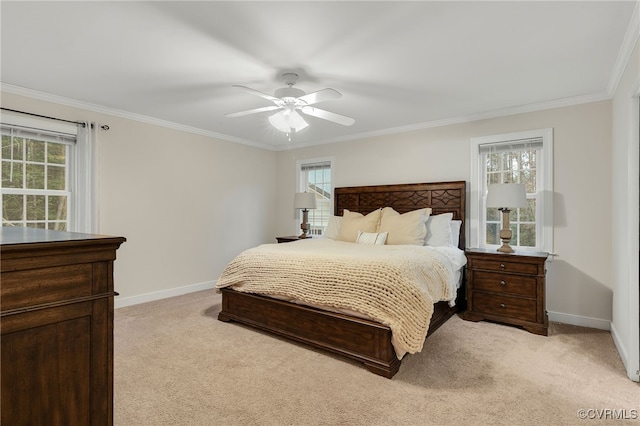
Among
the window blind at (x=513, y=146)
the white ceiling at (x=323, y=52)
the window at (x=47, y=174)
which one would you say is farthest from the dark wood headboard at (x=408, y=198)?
the window at (x=47, y=174)

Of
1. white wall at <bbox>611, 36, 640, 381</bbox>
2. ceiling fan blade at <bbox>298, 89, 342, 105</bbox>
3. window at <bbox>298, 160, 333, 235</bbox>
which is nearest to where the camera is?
white wall at <bbox>611, 36, 640, 381</bbox>

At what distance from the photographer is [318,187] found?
5793mm

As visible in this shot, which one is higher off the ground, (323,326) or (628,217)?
(628,217)

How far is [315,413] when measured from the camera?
6.45 ft

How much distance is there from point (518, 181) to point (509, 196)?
0.61 metres

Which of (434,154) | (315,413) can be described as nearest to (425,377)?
(315,413)

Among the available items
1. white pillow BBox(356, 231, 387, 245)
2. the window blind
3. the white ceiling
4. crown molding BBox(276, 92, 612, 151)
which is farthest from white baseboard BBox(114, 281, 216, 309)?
the window blind

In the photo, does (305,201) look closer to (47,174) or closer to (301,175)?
(301,175)

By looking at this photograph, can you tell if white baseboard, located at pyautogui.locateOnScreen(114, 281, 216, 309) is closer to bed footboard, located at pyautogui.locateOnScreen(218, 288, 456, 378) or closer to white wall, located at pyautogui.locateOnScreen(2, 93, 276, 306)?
white wall, located at pyautogui.locateOnScreen(2, 93, 276, 306)

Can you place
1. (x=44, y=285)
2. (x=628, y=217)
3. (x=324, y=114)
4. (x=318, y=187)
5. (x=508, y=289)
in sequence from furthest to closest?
(x=318, y=187) < (x=508, y=289) < (x=324, y=114) < (x=628, y=217) < (x=44, y=285)

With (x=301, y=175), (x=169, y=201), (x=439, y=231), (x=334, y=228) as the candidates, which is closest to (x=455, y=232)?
(x=439, y=231)

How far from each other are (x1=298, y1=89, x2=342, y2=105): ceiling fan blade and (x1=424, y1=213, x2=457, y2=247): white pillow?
209 centimetres

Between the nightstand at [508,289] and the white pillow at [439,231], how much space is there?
341 millimetres

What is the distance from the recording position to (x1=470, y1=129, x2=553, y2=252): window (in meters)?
3.69
